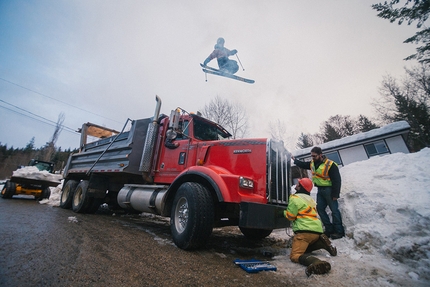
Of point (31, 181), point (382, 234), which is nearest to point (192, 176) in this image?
point (382, 234)

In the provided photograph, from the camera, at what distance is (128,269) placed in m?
2.33

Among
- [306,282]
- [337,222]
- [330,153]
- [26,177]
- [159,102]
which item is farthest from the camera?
[330,153]

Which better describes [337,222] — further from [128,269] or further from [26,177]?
[26,177]

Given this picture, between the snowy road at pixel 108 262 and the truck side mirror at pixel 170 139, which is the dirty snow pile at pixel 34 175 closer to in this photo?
the snowy road at pixel 108 262

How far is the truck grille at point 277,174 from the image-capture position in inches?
131

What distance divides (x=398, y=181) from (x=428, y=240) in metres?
1.96

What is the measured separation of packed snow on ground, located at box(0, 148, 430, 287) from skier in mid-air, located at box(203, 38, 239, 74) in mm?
6480

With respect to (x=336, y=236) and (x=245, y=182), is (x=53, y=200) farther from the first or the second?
(x=336, y=236)

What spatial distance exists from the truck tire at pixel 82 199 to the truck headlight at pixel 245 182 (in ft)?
19.1

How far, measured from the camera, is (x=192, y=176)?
12.3 ft

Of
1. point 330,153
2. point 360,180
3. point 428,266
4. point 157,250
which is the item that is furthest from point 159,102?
point 330,153

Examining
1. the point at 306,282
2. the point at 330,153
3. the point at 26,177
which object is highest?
the point at 330,153

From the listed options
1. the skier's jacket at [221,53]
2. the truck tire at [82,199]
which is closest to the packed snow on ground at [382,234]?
the truck tire at [82,199]

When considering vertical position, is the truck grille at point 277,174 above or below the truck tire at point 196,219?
above
